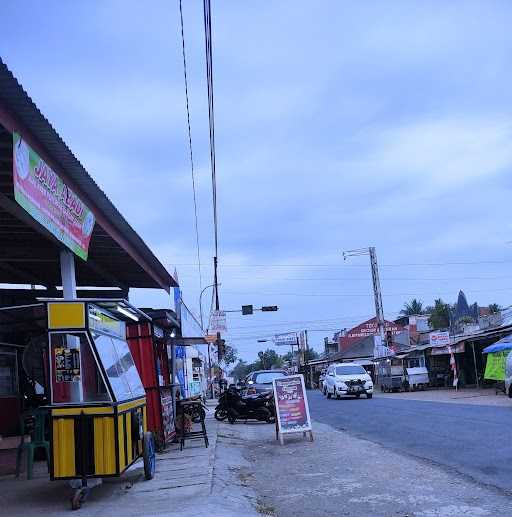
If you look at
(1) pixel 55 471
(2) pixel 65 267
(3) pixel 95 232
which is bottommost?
(1) pixel 55 471

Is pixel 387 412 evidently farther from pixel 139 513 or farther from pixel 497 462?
pixel 139 513

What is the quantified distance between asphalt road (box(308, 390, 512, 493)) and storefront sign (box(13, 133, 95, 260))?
6.37 m

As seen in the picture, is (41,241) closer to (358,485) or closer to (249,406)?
(358,485)

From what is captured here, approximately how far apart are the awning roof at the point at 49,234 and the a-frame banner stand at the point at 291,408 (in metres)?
4.06

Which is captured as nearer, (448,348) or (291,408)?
(291,408)

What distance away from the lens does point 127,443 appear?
25.2ft

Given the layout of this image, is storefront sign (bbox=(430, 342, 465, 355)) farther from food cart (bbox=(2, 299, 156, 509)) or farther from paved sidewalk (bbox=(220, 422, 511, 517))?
food cart (bbox=(2, 299, 156, 509))

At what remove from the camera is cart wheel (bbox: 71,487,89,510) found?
22.9 feet

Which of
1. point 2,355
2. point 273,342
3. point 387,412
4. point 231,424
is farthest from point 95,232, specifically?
point 273,342

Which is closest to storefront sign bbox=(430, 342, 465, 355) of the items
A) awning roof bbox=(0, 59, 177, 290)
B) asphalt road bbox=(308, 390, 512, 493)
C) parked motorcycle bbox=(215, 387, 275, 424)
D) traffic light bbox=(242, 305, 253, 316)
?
traffic light bbox=(242, 305, 253, 316)

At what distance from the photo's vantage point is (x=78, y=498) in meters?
7.03

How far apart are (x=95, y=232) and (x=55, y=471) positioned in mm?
5225

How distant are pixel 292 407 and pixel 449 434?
10.8ft

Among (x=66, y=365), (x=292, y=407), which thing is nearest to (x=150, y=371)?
(x=292, y=407)
